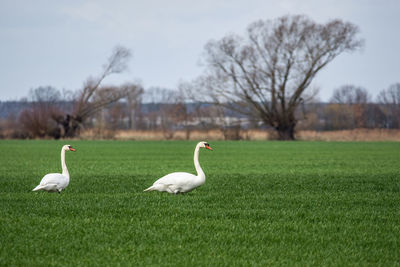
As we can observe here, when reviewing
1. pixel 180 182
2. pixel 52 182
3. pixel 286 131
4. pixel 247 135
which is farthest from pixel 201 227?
pixel 286 131

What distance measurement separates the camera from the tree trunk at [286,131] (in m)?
62.2

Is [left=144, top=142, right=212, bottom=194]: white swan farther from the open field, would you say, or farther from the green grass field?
the open field

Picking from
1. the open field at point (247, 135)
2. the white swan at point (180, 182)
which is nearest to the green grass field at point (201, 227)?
the white swan at point (180, 182)

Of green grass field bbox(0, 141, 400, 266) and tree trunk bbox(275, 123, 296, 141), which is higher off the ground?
tree trunk bbox(275, 123, 296, 141)

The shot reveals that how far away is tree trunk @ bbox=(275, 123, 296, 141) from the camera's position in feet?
204

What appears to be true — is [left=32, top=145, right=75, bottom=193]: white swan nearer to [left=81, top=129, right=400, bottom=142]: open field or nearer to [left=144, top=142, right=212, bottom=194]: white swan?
[left=144, top=142, right=212, bottom=194]: white swan

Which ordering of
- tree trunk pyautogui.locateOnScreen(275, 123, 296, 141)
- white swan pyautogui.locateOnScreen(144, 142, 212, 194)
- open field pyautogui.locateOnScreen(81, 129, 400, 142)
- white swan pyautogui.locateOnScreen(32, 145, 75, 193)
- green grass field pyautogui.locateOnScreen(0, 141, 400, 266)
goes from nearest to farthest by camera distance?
green grass field pyautogui.locateOnScreen(0, 141, 400, 266), white swan pyautogui.locateOnScreen(144, 142, 212, 194), white swan pyautogui.locateOnScreen(32, 145, 75, 193), open field pyautogui.locateOnScreen(81, 129, 400, 142), tree trunk pyautogui.locateOnScreen(275, 123, 296, 141)

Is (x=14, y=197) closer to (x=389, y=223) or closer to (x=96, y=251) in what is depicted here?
(x=96, y=251)

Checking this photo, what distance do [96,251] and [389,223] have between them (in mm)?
4187

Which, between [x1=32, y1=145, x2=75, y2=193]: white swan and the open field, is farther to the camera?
the open field

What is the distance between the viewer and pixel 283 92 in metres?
60.9

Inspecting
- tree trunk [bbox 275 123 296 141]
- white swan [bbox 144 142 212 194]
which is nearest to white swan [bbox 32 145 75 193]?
white swan [bbox 144 142 212 194]

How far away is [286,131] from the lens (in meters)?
62.5

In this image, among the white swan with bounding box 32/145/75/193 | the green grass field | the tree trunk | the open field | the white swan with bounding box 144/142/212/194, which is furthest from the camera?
the tree trunk
